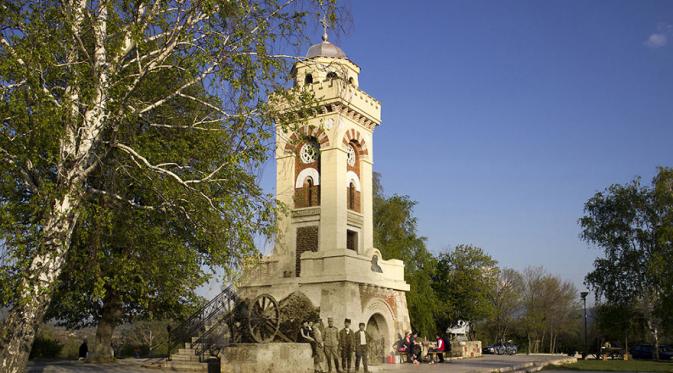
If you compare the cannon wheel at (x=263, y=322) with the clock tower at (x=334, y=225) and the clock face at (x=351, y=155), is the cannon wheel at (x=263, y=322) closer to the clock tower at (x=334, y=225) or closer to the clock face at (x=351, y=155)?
the clock tower at (x=334, y=225)

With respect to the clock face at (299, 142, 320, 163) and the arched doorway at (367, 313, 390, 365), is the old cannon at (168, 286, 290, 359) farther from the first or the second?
the clock face at (299, 142, 320, 163)

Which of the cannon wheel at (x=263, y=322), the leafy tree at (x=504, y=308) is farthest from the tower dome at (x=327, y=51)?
the leafy tree at (x=504, y=308)

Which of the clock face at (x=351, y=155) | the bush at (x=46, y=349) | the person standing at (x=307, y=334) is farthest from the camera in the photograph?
the bush at (x=46, y=349)

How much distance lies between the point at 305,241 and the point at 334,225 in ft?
4.85

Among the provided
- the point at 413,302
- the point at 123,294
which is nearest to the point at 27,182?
the point at 123,294

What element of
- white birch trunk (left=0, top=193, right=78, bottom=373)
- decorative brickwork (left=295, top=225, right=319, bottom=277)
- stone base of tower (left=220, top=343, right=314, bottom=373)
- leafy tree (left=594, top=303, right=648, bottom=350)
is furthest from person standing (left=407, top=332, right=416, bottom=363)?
white birch trunk (left=0, top=193, right=78, bottom=373)

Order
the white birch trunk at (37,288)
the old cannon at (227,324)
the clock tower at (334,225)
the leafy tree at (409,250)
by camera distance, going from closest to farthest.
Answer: the white birch trunk at (37,288), the old cannon at (227,324), the clock tower at (334,225), the leafy tree at (409,250)

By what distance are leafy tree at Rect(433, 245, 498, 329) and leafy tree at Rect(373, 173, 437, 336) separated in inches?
124

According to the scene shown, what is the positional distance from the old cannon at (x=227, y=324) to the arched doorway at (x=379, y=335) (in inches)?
172

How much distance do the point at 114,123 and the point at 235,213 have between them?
240cm

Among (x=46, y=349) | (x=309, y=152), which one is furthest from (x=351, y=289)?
(x=46, y=349)

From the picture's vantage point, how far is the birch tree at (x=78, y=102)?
8656mm

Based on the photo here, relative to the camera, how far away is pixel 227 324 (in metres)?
20.2

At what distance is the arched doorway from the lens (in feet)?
74.4
